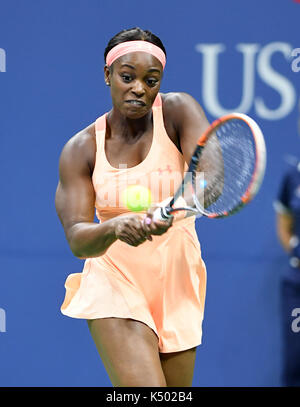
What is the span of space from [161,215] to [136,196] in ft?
1.30

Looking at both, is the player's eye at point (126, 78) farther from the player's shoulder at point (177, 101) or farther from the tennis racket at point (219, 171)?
the tennis racket at point (219, 171)

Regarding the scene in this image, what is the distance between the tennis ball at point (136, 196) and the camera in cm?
267

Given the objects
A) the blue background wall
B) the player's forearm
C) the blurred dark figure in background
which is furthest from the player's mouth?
the blue background wall

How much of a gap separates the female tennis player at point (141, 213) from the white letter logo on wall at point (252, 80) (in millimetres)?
1230

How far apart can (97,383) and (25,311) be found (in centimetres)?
48

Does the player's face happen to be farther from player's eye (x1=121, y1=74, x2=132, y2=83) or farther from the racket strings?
the racket strings

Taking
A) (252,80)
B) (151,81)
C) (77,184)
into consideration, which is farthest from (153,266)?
(252,80)

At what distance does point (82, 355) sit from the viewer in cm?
414

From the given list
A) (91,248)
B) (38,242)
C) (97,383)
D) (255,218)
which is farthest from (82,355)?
(91,248)

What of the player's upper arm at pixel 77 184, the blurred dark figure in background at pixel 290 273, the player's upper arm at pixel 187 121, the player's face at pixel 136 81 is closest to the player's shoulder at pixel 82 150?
the player's upper arm at pixel 77 184

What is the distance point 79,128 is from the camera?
4.12 m

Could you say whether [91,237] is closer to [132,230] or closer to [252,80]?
[132,230]
